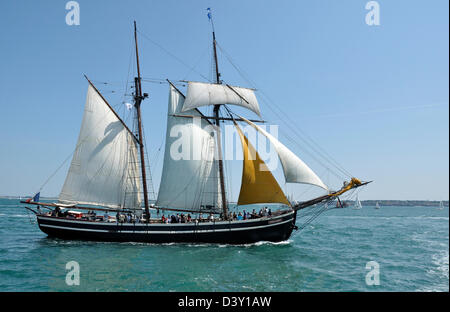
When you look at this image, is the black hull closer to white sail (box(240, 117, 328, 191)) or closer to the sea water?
the sea water

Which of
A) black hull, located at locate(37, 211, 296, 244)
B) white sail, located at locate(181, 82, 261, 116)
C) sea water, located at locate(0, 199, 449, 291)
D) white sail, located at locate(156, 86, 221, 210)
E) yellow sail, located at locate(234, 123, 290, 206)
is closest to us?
sea water, located at locate(0, 199, 449, 291)

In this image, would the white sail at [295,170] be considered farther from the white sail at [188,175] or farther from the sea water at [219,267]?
the white sail at [188,175]

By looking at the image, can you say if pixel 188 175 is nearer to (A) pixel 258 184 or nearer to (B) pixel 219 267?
(A) pixel 258 184

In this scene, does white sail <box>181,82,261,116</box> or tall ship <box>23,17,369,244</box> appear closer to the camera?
tall ship <box>23,17,369,244</box>

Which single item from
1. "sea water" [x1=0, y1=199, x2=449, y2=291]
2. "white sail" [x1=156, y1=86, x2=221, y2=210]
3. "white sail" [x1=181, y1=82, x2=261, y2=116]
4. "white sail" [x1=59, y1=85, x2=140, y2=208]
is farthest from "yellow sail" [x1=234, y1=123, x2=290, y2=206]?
"white sail" [x1=59, y1=85, x2=140, y2=208]

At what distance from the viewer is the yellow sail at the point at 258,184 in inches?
1055

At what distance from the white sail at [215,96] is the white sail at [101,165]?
313 inches

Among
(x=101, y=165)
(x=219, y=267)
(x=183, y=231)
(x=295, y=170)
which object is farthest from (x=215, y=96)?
(x=219, y=267)

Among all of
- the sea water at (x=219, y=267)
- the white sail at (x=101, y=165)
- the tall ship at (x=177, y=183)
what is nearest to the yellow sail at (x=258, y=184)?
the tall ship at (x=177, y=183)

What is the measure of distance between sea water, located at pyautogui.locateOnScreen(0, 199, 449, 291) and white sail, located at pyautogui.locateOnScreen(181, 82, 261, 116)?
15.2 m

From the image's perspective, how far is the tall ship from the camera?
1054 inches
